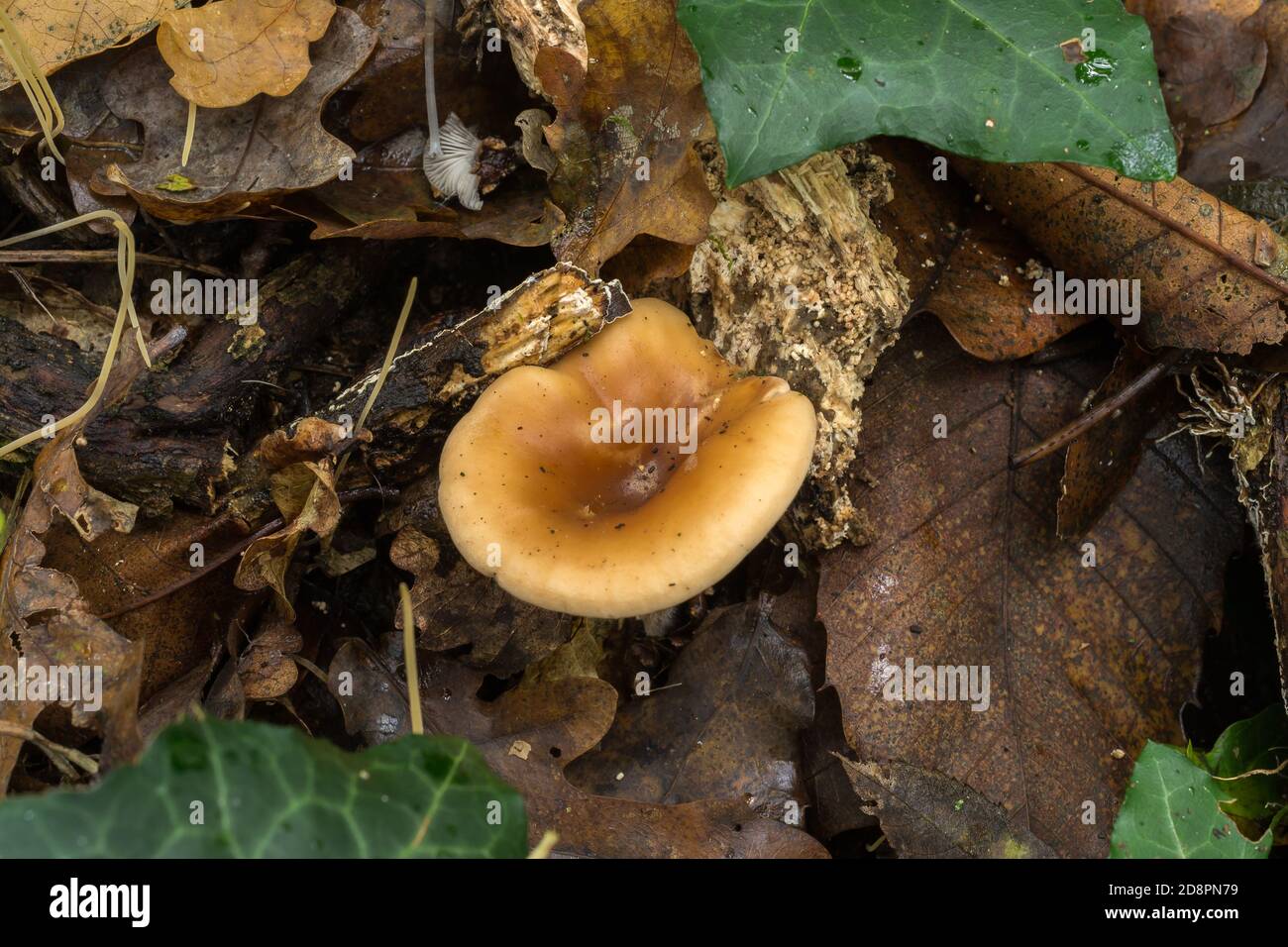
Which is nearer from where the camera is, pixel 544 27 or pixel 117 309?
pixel 544 27

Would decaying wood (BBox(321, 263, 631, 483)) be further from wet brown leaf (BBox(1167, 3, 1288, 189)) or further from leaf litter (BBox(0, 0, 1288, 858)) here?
wet brown leaf (BBox(1167, 3, 1288, 189))

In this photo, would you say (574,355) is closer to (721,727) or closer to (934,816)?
(721,727)

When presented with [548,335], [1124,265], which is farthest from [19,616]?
[1124,265]

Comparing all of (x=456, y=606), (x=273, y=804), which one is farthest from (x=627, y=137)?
(x=273, y=804)

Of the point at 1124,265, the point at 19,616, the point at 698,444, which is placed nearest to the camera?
the point at 19,616
